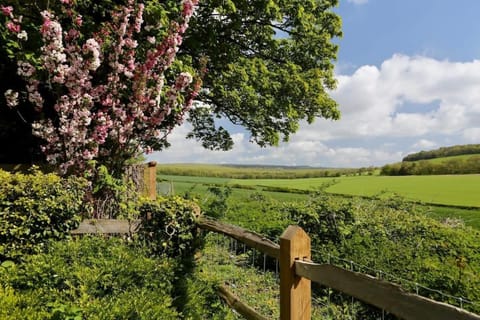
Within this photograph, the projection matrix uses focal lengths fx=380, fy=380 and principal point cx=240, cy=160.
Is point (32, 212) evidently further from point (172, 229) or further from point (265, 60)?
point (265, 60)

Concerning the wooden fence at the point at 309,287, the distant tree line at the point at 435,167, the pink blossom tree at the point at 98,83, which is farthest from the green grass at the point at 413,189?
the wooden fence at the point at 309,287

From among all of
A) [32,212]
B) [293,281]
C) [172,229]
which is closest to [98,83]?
[32,212]

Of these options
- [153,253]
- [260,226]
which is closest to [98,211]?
[153,253]

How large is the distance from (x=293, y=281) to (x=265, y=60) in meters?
11.1

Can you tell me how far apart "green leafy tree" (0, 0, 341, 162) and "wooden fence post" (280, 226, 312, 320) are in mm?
6547

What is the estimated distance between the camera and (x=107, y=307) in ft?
9.24

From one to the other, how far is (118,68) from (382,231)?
509 centimetres

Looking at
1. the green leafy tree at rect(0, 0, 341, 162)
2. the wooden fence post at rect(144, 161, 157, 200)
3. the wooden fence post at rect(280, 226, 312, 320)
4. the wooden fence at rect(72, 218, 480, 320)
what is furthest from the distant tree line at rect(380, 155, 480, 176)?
the wooden fence post at rect(280, 226, 312, 320)

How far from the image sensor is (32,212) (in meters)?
4.56

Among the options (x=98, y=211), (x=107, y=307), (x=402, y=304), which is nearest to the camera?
(x=402, y=304)

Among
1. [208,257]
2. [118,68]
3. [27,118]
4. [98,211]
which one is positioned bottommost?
[208,257]

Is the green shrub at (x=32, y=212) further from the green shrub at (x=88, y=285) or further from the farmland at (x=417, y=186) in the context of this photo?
the farmland at (x=417, y=186)

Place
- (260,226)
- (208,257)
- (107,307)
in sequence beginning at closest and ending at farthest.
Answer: (107,307) < (208,257) < (260,226)

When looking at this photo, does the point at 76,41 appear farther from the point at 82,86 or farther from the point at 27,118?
the point at 27,118
